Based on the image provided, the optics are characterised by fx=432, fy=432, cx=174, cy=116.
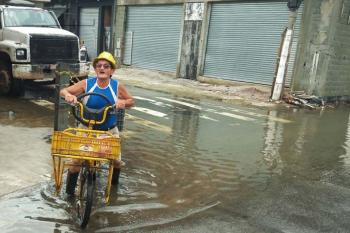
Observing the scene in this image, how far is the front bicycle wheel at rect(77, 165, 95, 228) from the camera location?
14.2ft

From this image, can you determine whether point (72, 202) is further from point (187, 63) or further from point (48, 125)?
point (187, 63)

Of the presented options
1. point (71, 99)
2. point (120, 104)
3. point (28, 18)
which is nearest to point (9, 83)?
point (28, 18)

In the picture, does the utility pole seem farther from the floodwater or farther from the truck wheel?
the truck wheel

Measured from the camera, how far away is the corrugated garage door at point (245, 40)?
17.7m

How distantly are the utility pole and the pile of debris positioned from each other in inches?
15.5

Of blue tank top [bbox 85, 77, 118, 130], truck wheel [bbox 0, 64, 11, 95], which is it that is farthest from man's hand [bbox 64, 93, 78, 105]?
truck wheel [bbox 0, 64, 11, 95]

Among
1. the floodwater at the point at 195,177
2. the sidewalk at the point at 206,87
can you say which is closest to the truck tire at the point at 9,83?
the floodwater at the point at 195,177

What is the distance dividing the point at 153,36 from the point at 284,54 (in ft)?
33.2

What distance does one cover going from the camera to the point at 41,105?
11219mm

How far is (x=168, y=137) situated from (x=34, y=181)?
370 centimetres

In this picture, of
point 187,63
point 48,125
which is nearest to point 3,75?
point 48,125

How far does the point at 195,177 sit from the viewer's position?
21.1 feet

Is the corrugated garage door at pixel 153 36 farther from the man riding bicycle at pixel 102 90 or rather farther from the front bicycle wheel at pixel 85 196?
the front bicycle wheel at pixel 85 196

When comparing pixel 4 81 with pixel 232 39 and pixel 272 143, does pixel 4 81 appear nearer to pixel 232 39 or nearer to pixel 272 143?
pixel 272 143
